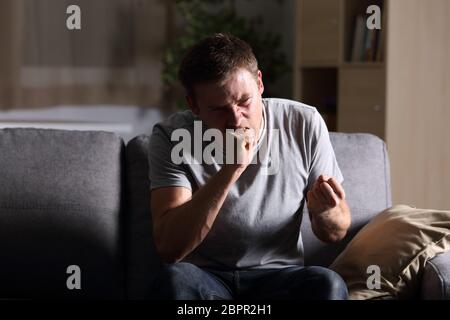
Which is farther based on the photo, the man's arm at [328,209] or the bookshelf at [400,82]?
the bookshelf at [400,82]

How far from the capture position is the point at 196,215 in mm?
1729

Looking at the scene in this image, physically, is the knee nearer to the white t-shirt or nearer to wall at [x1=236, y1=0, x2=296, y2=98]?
the white t-shirt

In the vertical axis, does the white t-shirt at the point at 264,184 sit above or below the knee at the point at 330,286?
above

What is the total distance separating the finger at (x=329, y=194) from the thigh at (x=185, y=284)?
316mm

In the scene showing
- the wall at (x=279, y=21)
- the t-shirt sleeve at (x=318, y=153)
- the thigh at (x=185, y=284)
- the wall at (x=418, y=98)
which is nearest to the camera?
the thigh at (x=185, y=284)

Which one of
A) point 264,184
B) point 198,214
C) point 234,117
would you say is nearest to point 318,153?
point 264,184

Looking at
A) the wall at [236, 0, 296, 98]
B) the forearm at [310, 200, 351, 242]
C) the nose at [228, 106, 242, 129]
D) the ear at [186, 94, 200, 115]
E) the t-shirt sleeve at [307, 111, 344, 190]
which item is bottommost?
the forearm at [310, 200, 351, 242]

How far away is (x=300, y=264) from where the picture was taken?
1.91m

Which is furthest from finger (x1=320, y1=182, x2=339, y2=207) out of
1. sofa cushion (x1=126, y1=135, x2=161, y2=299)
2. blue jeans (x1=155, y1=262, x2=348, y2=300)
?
sofa cushion (x1=126, y1=135, x2=161, y2=299)

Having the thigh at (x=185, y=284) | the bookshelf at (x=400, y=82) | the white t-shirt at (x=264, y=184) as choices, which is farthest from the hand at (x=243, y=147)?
the bookshelf at (x=400, y=82)

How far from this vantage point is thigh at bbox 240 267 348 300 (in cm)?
169

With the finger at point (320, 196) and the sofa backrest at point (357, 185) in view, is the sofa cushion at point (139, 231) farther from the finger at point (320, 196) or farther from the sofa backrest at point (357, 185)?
the finger at point (320, 196)

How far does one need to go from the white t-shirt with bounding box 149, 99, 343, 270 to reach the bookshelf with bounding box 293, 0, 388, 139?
1611 mm

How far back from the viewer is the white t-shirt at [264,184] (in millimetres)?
1846
